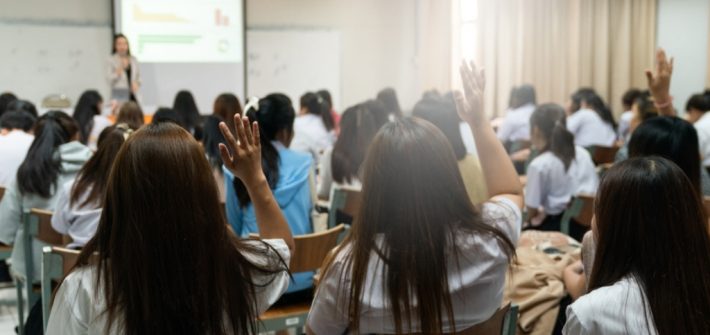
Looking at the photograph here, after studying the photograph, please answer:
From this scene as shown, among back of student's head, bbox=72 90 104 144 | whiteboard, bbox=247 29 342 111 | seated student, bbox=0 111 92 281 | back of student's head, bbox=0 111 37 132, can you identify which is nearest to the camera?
seated student, bbox=0 111 92 281

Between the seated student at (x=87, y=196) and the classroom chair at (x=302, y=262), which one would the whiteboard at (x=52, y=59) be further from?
the classroom chair at (x=302, y=262)

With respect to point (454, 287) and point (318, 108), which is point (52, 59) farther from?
point (454, 287)

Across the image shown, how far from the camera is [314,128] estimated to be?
6.79m

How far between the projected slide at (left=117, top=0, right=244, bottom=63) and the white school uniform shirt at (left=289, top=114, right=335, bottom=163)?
326 centimetres

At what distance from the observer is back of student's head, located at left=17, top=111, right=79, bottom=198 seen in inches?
151

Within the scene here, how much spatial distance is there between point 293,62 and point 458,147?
7272 mm

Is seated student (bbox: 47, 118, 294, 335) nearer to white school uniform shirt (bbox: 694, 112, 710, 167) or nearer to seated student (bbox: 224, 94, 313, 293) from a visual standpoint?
seated student (bbox: 224, 94, 313, 293)

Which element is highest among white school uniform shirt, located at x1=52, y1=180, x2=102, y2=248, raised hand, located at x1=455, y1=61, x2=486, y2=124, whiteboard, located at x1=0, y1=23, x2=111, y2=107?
whiteboard, located at x1=0, y1=23, x2=111, y2=107

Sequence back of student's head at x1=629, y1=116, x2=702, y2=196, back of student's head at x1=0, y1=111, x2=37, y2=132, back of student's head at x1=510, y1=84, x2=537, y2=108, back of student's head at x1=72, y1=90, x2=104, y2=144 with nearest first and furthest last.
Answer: back of student's head at x1=629, y1=116, x2=702, y2=196, back of student's head at x1=0, y1=111, x2=37, y2=132, back of student's head at x1=72, y1=90, x2=104, y2=144, back of student's head at x1=510, y1=84, x2=537, y2=108

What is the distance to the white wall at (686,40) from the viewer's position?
912cm

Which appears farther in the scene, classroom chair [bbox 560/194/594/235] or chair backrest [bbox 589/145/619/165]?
chair backrest [bbox 589/145/619/165]

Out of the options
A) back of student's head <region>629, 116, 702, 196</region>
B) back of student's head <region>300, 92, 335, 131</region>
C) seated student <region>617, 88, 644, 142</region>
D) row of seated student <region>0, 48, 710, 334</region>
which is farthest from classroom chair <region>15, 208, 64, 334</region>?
seated student <region>617, 88, 644, 142</region>

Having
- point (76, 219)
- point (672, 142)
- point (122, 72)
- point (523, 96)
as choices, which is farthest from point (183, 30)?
point (672, 142)

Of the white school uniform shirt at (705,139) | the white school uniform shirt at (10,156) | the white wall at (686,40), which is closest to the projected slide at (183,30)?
the white school uniform shirt at (10,156)
